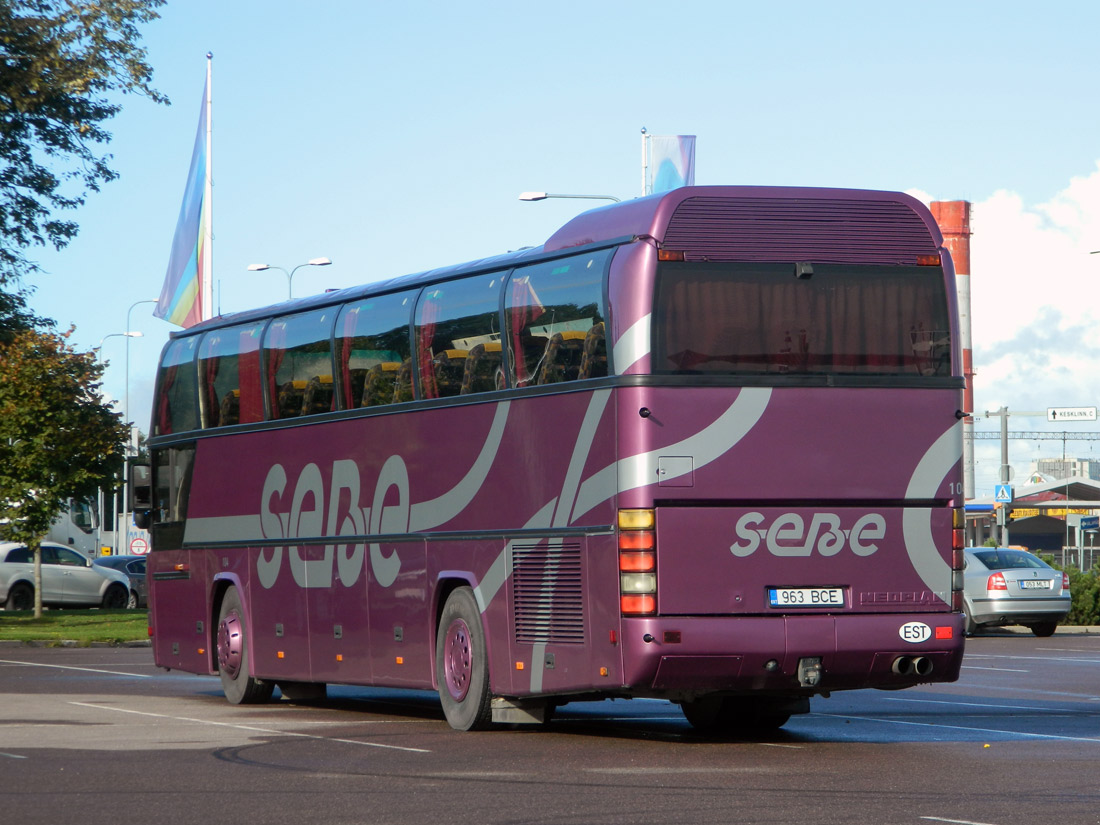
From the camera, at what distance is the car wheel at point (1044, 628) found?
32938 mm

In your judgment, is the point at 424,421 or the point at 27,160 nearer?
the point at 424,421

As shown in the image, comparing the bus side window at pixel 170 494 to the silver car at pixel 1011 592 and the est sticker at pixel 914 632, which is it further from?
the silver car at pixel 1011 592

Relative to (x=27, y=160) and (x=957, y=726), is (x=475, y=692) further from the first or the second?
(x=27, y=160)

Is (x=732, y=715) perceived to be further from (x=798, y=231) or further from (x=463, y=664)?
(x=798, y=231)

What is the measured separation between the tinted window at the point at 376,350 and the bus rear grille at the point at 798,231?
3.30 m

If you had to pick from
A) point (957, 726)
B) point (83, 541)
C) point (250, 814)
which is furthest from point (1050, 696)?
point (83, 541)

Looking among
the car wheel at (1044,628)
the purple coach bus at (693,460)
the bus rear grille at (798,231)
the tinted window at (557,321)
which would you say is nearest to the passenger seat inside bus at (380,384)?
the purple coach bus at (693,460)

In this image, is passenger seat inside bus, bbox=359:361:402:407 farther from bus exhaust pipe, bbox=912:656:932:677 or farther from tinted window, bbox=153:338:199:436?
bus exhaust pipe, bbox=912:656:932:677

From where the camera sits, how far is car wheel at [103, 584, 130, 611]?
159 feet

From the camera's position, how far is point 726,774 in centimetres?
1177

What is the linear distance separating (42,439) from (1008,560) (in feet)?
66.4

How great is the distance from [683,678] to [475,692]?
2282mm

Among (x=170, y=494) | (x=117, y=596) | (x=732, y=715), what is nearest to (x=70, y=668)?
(x=170, y=494)

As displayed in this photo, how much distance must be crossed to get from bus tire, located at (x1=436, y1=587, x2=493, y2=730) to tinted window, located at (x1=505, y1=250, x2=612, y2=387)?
192 centimetres
